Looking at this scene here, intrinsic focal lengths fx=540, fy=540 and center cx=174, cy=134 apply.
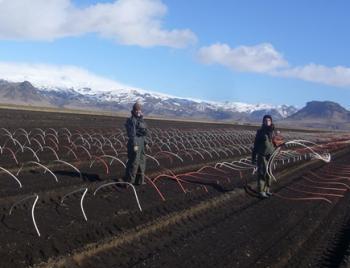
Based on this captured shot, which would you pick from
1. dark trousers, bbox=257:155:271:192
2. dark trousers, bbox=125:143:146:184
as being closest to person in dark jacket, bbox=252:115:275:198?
dark trousers, bbox=257:155:271:192

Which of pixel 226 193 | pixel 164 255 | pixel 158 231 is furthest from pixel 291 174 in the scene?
pixel 164 255

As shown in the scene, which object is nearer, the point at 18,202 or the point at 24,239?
the point at 24,239

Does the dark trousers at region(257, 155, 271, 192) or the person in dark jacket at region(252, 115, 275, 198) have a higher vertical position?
the person in dark jacket at region(252, 115, 275, 198)

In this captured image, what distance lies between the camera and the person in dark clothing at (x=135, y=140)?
13.1 metres

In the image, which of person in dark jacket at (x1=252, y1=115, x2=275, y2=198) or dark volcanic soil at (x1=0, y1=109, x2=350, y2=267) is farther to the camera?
person in dark jacket at (x1=252, y1=115, x2=275, y2=198)

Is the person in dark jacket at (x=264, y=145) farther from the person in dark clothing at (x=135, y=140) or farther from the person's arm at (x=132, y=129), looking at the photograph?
the person's arm at (x=132, y=129)

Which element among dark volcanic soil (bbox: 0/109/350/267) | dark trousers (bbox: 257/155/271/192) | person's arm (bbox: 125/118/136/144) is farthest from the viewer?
dark trousers (bbox: 257/155/271/192)

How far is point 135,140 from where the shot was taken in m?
13.1

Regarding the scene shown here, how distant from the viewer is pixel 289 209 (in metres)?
13.0

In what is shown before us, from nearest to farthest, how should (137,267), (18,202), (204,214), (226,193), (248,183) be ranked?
(137,267), (18,202), (204,214), (226,193), (248,183)

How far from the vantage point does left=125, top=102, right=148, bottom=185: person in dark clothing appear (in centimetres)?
1307

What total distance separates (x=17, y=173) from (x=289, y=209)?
24.9 feet

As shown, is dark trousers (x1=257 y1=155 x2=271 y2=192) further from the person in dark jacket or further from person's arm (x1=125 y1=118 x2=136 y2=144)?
person's arm (x1=125 y1=118 x2=136 y2=144)

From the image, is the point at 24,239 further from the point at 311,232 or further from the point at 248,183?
the point at 248,183
